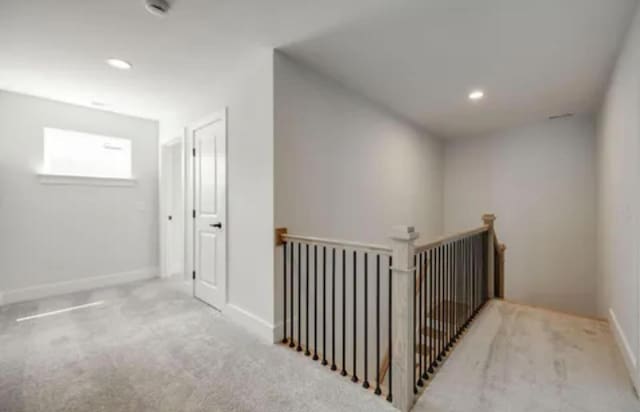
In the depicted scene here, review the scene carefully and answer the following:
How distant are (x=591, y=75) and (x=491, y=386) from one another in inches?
121

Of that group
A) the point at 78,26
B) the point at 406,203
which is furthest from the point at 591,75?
the point at 78,26

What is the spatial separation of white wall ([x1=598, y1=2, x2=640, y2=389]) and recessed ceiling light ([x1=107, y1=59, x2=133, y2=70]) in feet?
12.6

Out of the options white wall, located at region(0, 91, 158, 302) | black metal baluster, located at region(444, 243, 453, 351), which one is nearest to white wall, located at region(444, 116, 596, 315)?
black metal baluster, located at region(444, 243, 453, 351)

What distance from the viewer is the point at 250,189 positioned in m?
2.60

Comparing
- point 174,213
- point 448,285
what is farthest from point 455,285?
point 174,213

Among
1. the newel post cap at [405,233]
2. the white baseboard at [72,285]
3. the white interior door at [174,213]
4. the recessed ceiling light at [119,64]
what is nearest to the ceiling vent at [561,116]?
the newel post cap at [405,233]

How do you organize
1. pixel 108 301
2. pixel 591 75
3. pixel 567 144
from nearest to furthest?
pixel 591 75, pixel 108 301, pixel 567 144

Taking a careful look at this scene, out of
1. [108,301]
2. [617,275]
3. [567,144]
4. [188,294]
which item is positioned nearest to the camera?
[617,275]

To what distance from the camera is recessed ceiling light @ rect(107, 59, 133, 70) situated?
8.17ft

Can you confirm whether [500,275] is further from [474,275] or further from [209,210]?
[209,210]

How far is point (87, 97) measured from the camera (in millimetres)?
3318

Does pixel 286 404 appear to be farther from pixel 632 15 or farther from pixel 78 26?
pixel 632 15

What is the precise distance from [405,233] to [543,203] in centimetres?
420

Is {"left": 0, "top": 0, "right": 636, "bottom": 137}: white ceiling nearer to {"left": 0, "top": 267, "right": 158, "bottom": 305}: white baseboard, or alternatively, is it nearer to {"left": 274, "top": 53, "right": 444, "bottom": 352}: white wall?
{"left": 274, "top": 53, "right": 444, "bottom": 352}: white wall
